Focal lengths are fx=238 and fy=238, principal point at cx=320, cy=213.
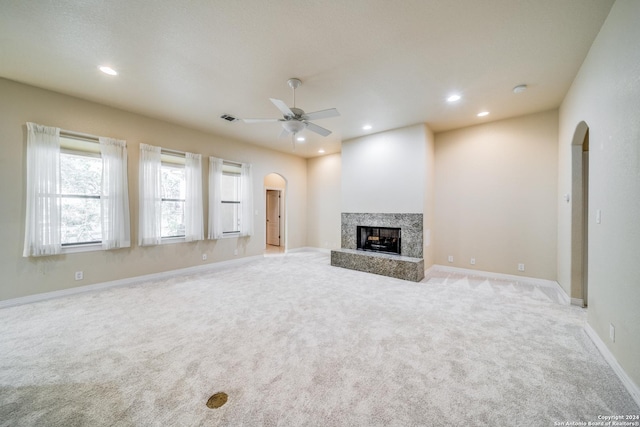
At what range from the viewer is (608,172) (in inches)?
81.7

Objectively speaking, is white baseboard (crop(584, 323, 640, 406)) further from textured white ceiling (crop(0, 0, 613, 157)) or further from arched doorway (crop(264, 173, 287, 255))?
arched doorway (crop(264, 173, 287, 255))

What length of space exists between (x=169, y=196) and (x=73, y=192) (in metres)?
1.38

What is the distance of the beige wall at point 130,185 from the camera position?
10.8ft

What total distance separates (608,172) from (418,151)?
9.59 feet

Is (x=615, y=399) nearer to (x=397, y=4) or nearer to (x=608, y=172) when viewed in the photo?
(x=608, y=172)

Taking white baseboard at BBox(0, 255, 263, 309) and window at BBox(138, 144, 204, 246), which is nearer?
white baseboard at BBox(0, 255, 263, 309)

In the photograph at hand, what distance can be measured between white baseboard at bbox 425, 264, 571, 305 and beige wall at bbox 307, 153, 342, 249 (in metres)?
2.99

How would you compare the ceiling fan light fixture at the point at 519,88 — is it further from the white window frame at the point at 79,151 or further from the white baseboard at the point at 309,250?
the white window frame at the point at 79,151

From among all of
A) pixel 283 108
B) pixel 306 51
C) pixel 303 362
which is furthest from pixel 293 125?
pixel 303 362

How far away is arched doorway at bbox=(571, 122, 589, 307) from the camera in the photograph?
3.23 metres

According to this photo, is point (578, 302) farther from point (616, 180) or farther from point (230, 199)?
point (230, 199)

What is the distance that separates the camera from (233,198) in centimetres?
602

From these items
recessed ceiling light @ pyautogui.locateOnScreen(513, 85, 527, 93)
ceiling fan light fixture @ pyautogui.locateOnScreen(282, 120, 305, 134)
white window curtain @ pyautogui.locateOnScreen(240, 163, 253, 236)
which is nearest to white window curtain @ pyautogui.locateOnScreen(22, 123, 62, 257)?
white window curtain @ pyautogui.locateOnScreen(240, 163, 253, 236)

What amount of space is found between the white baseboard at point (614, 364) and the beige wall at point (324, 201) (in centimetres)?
541
